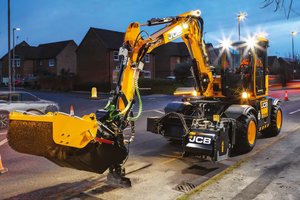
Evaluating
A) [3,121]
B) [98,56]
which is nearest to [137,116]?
[3,121]

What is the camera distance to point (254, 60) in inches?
415

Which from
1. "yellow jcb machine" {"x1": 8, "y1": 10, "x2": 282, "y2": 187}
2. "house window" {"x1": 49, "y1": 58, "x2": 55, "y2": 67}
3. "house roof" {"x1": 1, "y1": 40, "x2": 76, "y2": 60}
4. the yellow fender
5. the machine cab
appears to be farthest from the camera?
"house roof" {"x1": 1, "y1": 40, "x2": 76, "y2": 60}

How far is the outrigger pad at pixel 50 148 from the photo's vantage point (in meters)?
5.45

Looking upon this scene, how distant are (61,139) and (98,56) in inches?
1704

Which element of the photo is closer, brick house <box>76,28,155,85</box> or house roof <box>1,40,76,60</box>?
brick house <box>76,28,155,85</box>

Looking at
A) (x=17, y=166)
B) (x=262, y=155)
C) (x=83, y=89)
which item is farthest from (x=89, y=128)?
(x=83, y=89)

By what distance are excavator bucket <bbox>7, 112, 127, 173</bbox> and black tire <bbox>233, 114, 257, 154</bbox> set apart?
4.18m

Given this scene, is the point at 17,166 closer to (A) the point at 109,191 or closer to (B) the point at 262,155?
(A) the point at 109,191

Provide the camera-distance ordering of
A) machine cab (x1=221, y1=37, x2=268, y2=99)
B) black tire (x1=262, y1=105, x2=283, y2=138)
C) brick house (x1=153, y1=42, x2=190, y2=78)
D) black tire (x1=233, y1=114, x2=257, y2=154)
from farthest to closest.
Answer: brick house (x1=153, y1=42, x2=190, y2=78) → black tire (x1=262, y1=105, x2=283, y2=138) → machine cab (x1=221, y1=37, x2=268, y2=99) → black tire (x1=233, y1=114, x2=257, y2=154)

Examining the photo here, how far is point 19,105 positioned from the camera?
14.8 m

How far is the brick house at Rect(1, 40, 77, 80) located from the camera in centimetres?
6231

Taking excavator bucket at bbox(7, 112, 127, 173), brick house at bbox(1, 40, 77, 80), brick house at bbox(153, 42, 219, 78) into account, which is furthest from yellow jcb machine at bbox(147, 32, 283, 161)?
brick house at bbox(1, 40, 77, 80)

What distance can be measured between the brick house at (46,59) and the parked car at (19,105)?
45.5 meters

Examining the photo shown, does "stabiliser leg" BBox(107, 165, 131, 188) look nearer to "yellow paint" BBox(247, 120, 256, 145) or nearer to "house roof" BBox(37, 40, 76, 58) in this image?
"yellow paint" BBox(247, 120, 256, 145)
